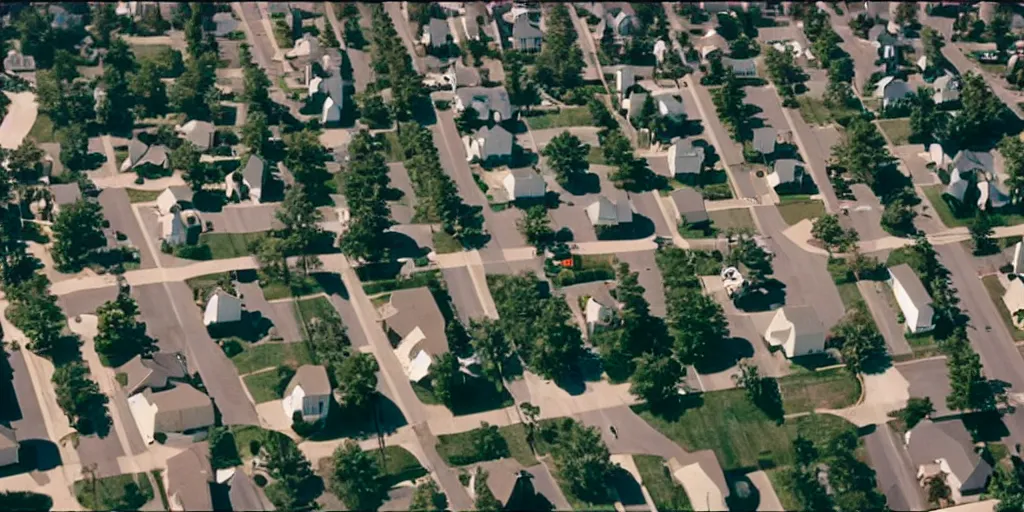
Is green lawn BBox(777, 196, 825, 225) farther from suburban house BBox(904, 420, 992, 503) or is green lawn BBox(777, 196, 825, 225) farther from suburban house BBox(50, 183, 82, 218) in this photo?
suburban house BBox(50, 183, 82, 218)

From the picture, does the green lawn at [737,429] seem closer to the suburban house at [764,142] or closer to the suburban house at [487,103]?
the suburban house at [764,142]

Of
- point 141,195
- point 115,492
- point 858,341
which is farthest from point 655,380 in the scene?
point 141,195

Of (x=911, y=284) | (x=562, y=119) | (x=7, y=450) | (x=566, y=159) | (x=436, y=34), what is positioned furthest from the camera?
(x=436, y=34)

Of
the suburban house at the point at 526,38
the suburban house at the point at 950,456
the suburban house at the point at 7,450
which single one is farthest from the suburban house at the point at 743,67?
the suburban house at the point at 7,450

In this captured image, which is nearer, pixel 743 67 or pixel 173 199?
pixel 173 199

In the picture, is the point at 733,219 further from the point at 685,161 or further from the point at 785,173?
the point at 685,161

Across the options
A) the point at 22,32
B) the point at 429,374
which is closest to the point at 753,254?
the point at 429,374
